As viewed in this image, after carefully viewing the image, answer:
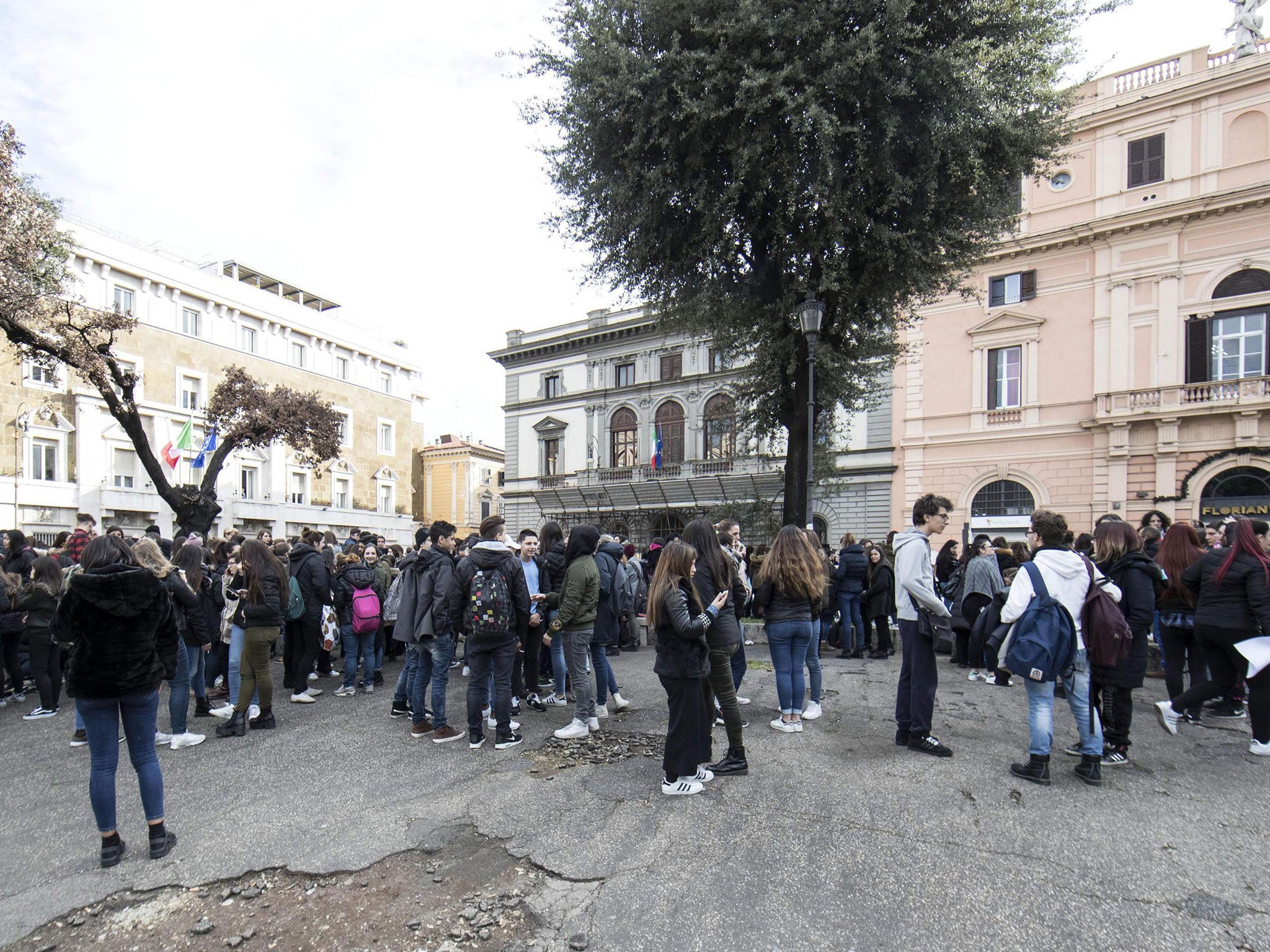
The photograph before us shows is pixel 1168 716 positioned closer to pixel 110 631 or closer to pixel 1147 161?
pixel 110 631

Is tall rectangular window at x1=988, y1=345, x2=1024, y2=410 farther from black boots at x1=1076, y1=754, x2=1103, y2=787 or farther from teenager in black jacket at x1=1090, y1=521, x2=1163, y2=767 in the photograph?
black boots at x1=1076, y1=754, x2=1103, y2=787

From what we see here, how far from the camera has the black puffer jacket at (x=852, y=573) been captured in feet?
33.0

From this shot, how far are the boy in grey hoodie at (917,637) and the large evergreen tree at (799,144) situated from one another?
625 cm

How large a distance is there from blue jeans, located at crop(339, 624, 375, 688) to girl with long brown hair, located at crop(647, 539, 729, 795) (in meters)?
4.55

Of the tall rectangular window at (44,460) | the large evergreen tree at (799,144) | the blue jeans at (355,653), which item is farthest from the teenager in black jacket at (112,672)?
the tall rectangular window at (44,460)

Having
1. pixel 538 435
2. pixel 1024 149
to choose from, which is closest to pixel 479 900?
pixel 1024 149

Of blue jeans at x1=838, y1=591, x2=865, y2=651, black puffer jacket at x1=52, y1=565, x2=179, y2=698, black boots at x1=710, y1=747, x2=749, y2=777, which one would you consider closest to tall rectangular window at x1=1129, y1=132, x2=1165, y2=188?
blue jeans at x1=838, y1=591, x2=865, y2=651

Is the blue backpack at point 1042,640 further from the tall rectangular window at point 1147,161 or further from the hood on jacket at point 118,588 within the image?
the tall rectangular window at point 1147,161

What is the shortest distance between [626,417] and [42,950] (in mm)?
31151

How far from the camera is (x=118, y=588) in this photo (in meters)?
4.07

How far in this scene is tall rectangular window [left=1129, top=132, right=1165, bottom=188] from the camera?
2059 cm

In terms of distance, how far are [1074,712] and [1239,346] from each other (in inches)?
812

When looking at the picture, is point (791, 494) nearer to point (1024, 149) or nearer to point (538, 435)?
point (1024, 149)

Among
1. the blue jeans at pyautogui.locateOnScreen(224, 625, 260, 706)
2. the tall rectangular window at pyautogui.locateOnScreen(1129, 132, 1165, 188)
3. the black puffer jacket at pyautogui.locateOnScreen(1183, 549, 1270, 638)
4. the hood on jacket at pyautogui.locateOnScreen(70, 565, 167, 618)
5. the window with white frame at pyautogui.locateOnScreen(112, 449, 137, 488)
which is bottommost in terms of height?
the blue jeans at pyautogui.locateOnScreen(224, 625, 260, 706)
